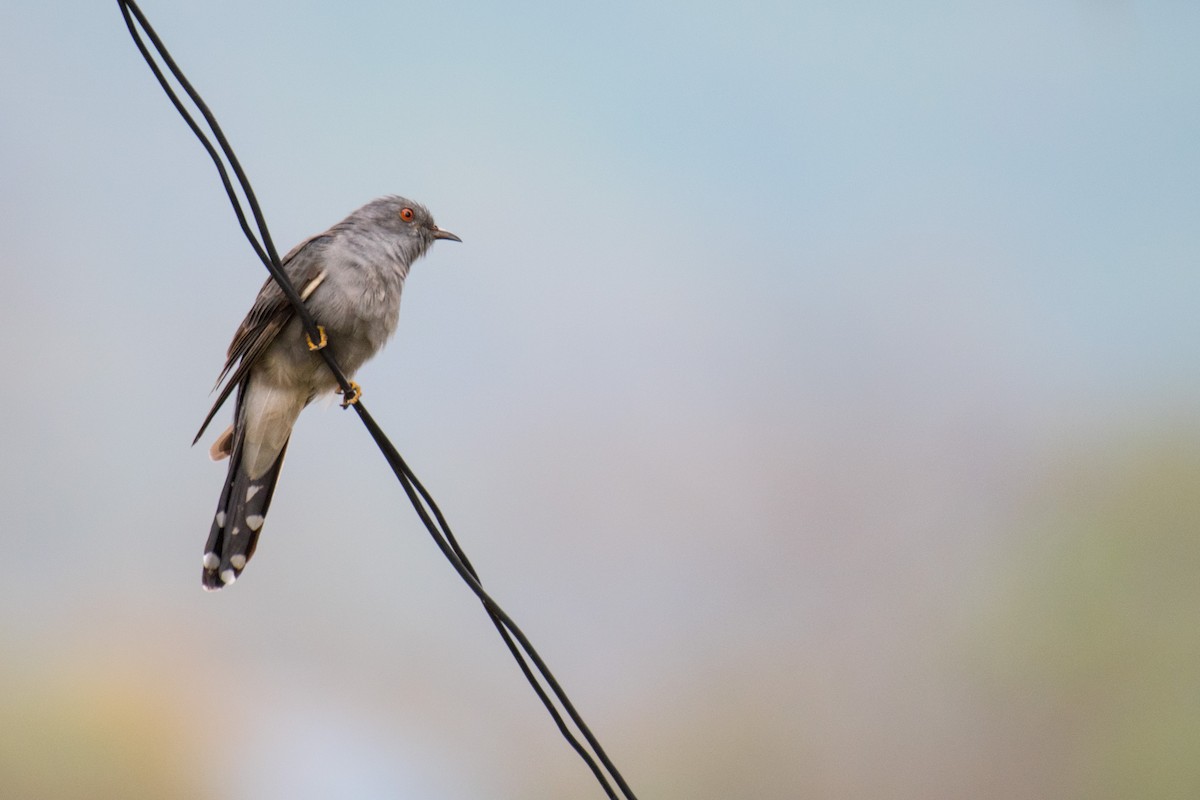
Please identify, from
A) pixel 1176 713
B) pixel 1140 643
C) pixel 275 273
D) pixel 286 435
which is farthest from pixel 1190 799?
pixel 275 273

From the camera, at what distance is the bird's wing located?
137 inches

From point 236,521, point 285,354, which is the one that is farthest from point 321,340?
point 236,521

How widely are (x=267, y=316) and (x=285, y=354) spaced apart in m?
0.15

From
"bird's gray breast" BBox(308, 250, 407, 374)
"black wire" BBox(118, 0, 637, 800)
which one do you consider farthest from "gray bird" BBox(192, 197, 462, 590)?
"black wire" BBox(118, 0, 637, 800)

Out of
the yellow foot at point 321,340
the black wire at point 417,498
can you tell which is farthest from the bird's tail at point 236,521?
the black wire at point 417,498

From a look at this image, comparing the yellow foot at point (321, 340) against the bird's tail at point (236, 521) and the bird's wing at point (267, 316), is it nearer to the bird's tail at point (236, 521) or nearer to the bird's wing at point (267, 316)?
the bird's wing at point (267, 316)

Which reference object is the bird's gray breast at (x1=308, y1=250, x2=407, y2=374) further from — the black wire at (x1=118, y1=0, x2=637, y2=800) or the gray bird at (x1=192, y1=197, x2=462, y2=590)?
the black wire at (x1=118, y1=0, x2=637, y2=800)

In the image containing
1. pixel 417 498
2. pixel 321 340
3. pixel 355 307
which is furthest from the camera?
pixel 355 307

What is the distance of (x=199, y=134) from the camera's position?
2.21m

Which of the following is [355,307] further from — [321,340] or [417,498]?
[417,498]

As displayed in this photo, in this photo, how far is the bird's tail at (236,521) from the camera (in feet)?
11.6

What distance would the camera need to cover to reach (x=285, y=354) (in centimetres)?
357

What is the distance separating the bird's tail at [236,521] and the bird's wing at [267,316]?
23 cm

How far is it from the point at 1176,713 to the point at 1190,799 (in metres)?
0.49
